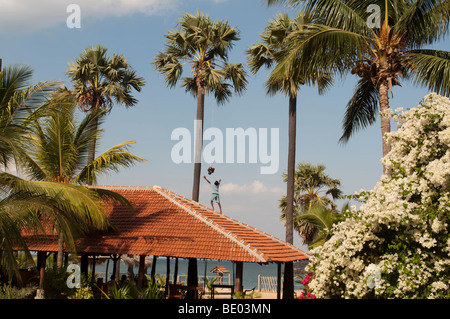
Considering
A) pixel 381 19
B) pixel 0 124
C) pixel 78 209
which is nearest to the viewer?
pixel 0 124

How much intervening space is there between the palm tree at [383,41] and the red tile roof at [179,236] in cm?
540

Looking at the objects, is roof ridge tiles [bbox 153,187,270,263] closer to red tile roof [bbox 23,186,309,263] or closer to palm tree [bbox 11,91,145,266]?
red tile roof [bbox 23,186,309,263]

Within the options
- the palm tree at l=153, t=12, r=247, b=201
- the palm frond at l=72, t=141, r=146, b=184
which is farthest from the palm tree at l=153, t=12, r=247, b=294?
the palm frond at l=72, t=141, r=146, b=184

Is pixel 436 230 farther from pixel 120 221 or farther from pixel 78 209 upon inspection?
pixel 120 221

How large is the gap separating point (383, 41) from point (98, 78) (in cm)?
2087

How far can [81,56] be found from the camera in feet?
106

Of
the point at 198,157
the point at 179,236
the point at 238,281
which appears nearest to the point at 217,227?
the point at 179,236

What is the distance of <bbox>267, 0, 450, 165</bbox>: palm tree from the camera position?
15.8 meters

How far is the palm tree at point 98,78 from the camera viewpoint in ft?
106

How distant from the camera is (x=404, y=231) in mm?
10883

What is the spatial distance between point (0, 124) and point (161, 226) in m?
7.19

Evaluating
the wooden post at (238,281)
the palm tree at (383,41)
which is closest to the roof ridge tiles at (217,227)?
the wooden post at (238,281)

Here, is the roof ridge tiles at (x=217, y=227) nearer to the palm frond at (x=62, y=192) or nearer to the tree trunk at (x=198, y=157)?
the palm frond at (x=62, y=192)
